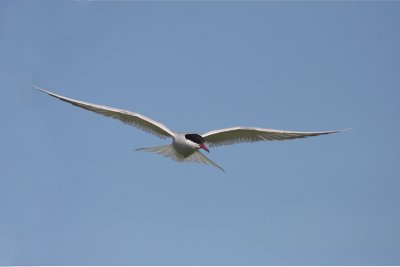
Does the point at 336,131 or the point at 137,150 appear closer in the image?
the point at 336,131

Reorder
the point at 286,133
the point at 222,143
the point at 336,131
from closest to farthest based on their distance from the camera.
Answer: the point at 336,131 < the point at 286,133 < the point at 222,143

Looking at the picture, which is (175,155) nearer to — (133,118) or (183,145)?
(183,145)

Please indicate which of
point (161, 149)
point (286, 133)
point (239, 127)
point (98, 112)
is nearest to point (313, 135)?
point (286, 133)

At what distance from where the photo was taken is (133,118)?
40.1 feet

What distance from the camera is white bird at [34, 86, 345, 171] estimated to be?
38.4ft

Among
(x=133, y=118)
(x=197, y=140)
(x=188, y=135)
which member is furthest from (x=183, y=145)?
(x=133, y=118)

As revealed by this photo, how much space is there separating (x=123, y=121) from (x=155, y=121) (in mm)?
663

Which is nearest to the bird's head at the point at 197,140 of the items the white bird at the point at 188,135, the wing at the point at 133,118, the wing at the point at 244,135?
the white bird at the point at 188,135

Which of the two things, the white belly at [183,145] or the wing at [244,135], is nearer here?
the wing at [244,135]

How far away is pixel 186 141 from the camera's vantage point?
465 inches

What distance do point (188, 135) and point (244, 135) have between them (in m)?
1.20

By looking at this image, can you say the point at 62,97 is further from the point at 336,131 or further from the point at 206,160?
the point at 336,131

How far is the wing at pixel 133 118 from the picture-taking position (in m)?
11.7

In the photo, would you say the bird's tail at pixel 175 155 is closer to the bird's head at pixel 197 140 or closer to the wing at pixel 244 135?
the wing at pixel 244 135
